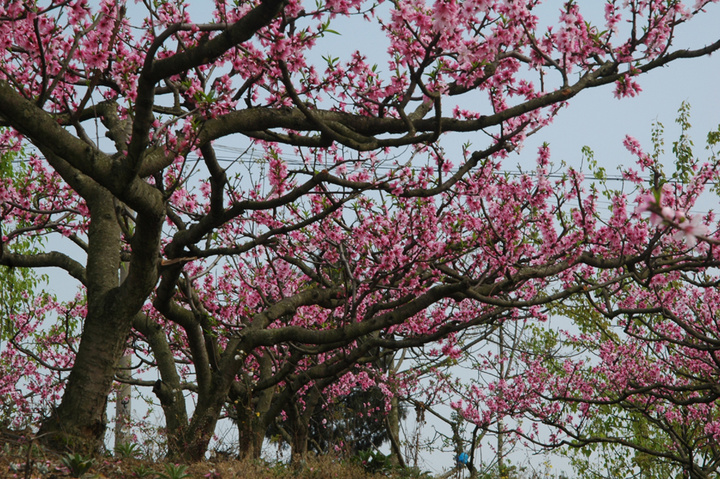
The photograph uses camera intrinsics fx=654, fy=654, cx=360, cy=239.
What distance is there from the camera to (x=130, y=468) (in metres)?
6.46

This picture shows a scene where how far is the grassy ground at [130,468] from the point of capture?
524cm

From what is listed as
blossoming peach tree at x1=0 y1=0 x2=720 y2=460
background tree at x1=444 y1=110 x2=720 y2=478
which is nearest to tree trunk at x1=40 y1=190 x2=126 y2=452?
blossoming peach tree at x1=0 y1=0 x2=720 y2=460

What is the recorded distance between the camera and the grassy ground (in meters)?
5.24

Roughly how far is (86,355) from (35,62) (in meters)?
3.04

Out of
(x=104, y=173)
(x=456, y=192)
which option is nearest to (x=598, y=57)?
(x=456, y=192)

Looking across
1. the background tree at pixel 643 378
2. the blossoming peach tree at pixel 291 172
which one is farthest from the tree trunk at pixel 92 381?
the background tree at pixel 643 378

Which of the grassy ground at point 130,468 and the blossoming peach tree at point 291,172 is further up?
the blossoming peach tree at point 291,172

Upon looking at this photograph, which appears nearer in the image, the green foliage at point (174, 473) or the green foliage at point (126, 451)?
the green foliage at point (174, 473)

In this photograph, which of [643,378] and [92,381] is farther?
[643,378]

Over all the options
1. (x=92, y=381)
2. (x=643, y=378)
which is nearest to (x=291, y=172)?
(x=92, y=381)

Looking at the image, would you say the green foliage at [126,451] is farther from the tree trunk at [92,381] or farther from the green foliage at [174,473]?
the green foliage at [174,473]

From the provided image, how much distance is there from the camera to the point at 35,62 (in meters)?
6.71

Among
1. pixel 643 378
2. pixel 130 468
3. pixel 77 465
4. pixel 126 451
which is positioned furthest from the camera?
pixel 643 378

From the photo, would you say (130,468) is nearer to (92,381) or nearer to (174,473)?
(92,381)
